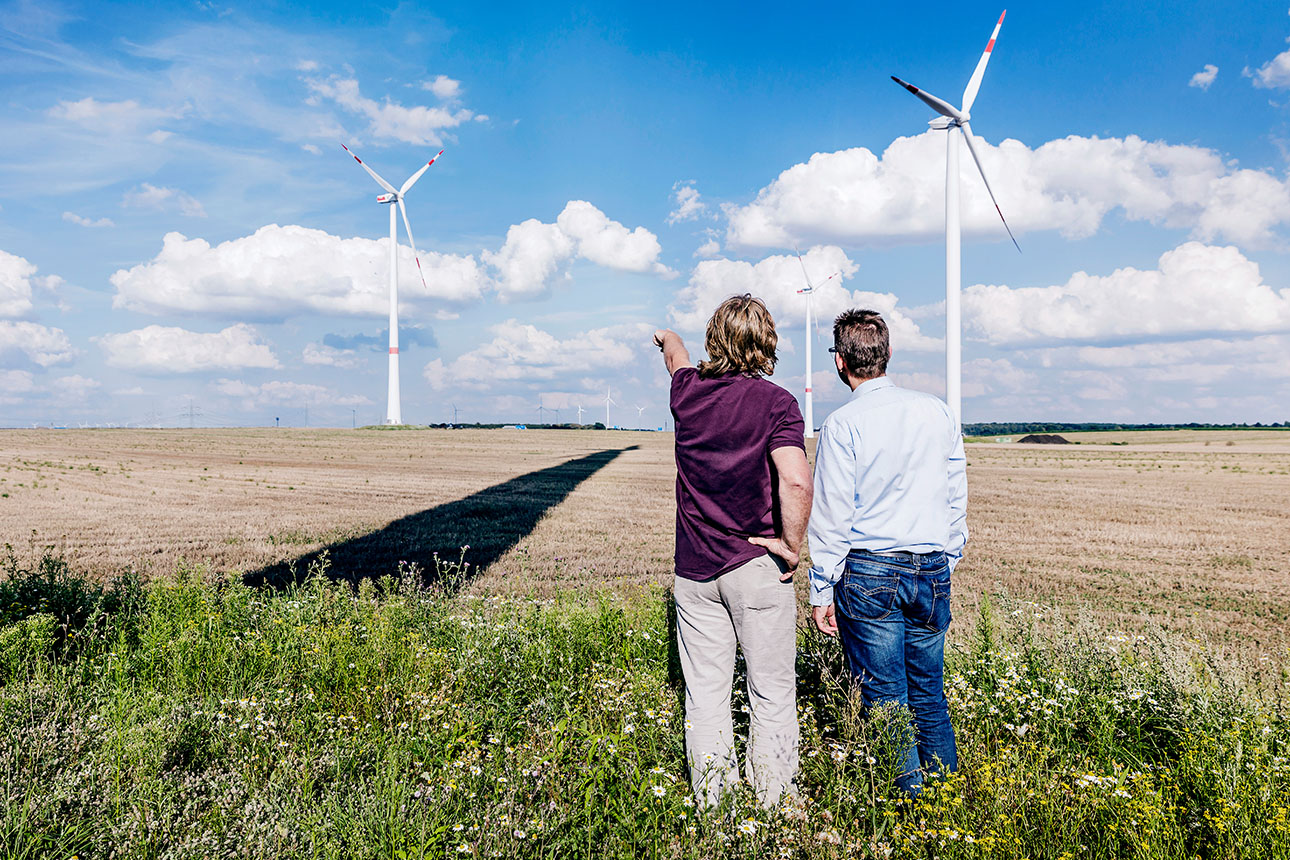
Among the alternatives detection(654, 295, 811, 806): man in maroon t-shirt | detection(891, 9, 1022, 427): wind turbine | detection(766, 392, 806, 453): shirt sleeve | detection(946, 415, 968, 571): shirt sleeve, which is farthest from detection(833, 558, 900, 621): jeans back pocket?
detection(891, 9, 1022, 427): wind turbine

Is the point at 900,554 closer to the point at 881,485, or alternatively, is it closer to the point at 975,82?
the point at 881,485

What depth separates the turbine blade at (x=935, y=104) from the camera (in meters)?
24.9

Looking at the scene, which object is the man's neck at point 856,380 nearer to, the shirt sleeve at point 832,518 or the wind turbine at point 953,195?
the shirt sleeve at point 832,518

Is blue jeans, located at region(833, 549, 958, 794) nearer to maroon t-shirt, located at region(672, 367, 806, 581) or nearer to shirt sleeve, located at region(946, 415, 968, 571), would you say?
shirt sleeve, located at region(946, 415, 968, 571)

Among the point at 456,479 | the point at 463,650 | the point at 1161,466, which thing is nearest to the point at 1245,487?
the point at 1161,466

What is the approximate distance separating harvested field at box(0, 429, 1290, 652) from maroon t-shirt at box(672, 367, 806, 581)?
6.36 meters

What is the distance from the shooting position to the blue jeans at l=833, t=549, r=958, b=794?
3680 mm

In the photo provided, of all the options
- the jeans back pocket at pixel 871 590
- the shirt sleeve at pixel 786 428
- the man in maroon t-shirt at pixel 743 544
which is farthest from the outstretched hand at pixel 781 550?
the shirt sleeve at pixel 786 428

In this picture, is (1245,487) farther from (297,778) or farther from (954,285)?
(297,778)

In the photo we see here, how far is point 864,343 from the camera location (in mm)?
3824

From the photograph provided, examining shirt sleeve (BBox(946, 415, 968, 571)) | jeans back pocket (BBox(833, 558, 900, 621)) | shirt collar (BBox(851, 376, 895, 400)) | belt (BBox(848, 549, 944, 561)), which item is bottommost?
jeans back pocket (BBox(833, 558, 900, 621))

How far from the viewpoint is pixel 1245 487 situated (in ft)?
86.1

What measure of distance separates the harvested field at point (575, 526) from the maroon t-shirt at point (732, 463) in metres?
6.36

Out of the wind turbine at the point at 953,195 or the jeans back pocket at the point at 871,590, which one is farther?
the wind turbine at the point at 953,195
